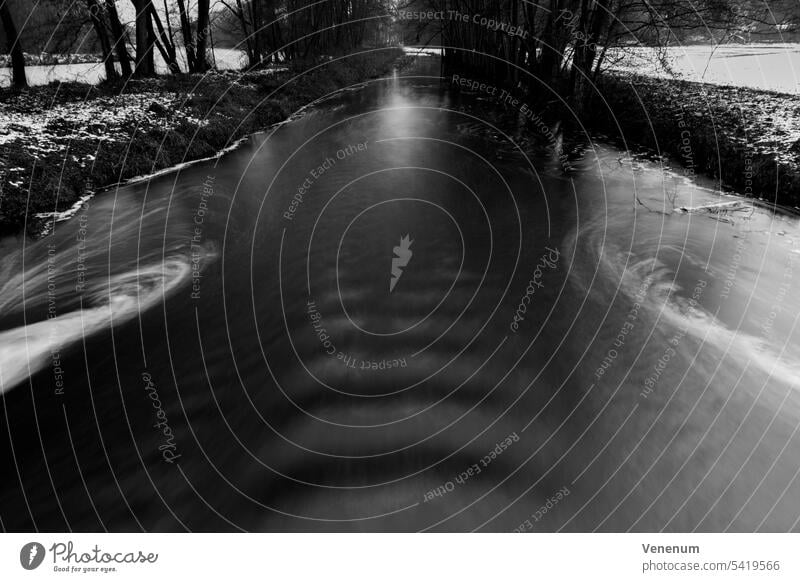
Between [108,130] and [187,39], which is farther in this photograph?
[187,39]

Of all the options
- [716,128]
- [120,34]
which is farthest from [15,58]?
[716,128]

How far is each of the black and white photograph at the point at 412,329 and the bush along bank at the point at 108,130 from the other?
94 millimetres

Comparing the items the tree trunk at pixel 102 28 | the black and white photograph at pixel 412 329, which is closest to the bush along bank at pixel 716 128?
the black and white photograph at pixel 412 329

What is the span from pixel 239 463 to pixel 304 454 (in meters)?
0.56

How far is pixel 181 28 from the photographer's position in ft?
76.4

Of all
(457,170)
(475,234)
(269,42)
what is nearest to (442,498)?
(475,234)

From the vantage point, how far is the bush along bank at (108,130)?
8.39 meters

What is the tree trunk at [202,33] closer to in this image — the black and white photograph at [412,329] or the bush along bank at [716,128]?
the black and white photograph at [412,329]

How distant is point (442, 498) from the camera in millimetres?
3398

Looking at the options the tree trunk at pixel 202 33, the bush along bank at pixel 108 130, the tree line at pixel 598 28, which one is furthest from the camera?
the tree trunk at pixel 202 33

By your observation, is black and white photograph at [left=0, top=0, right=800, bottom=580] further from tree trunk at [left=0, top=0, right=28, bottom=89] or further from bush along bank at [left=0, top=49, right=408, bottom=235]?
tree trunk at [left=0, top=0, right=28, bottom=89]

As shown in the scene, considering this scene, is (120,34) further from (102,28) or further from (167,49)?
(167,49)

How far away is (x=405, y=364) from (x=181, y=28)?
26.4 metres

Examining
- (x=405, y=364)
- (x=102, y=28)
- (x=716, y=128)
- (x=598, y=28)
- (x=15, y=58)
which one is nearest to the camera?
(x=405, y=364)
